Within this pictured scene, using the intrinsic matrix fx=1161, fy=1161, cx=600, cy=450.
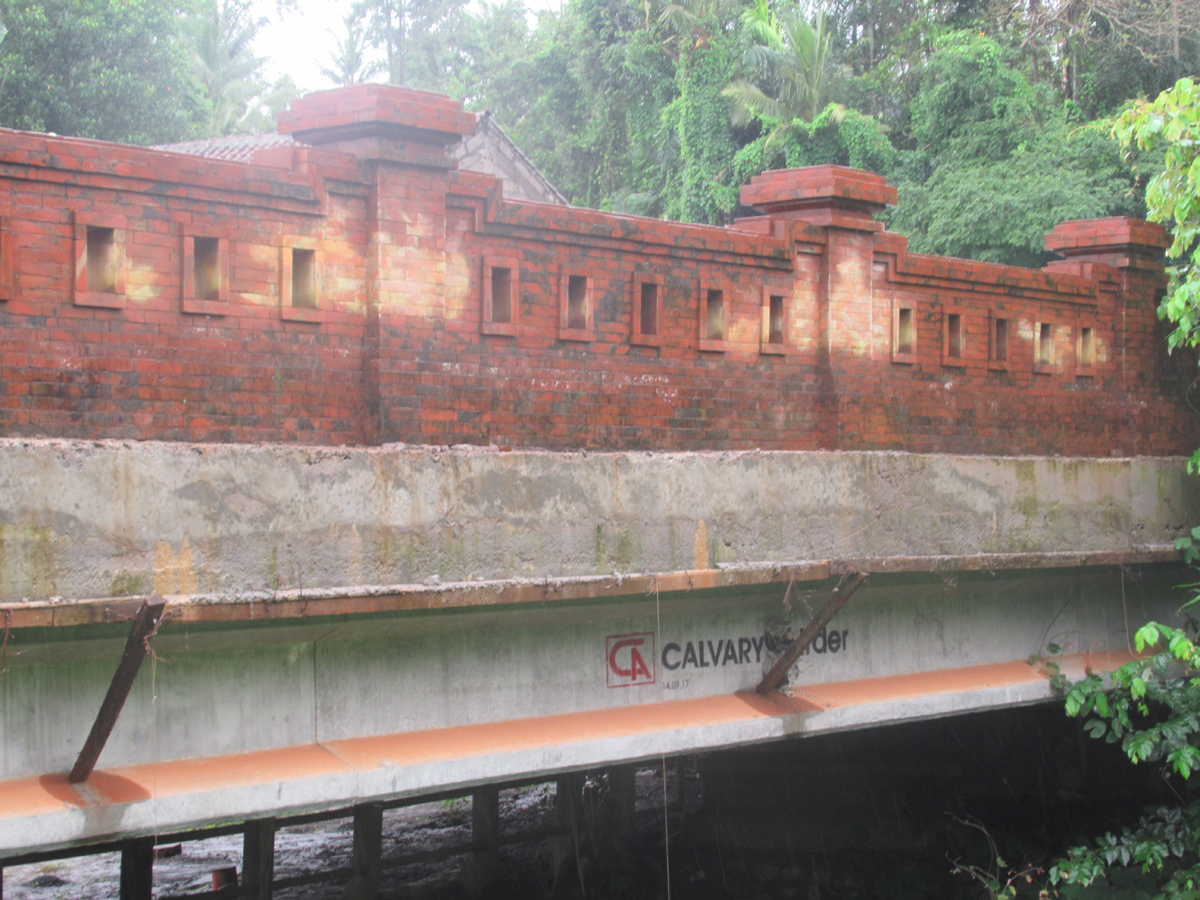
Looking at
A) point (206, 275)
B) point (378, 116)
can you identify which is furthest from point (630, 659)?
point (378, 116)

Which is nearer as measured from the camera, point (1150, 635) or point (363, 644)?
point (363, 644)

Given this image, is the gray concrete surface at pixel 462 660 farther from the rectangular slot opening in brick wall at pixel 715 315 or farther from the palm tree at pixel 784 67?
the palm tree at pixel 784 67

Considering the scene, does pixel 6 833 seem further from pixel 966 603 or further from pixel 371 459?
pixel 966 603

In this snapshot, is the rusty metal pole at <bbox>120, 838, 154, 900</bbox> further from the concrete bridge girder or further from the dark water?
the concrete bridge girder

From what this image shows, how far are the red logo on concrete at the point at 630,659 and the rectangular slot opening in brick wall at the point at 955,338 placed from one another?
13.6ft

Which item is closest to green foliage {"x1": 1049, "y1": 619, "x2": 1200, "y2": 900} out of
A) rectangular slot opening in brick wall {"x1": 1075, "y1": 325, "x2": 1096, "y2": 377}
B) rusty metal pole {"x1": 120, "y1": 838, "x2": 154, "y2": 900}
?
rectangular slot opening in brick wall {"x1": 1075, "y1": 325, "x2": 1096, "y2": 377}

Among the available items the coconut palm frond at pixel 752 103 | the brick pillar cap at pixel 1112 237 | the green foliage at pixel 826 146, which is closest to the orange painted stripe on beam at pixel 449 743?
the brick pillar cap at pixel 1112 237

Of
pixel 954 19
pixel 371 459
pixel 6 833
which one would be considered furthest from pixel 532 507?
pixel 954 19

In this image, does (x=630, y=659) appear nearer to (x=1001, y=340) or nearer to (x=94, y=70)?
(x=1001, y=340)

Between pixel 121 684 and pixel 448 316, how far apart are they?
10.1 feet

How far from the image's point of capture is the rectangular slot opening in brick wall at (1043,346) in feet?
33.2

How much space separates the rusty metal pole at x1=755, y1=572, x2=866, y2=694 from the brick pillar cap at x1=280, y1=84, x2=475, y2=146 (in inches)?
135

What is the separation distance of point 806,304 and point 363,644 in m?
4.56

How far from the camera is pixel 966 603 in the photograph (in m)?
8.55
